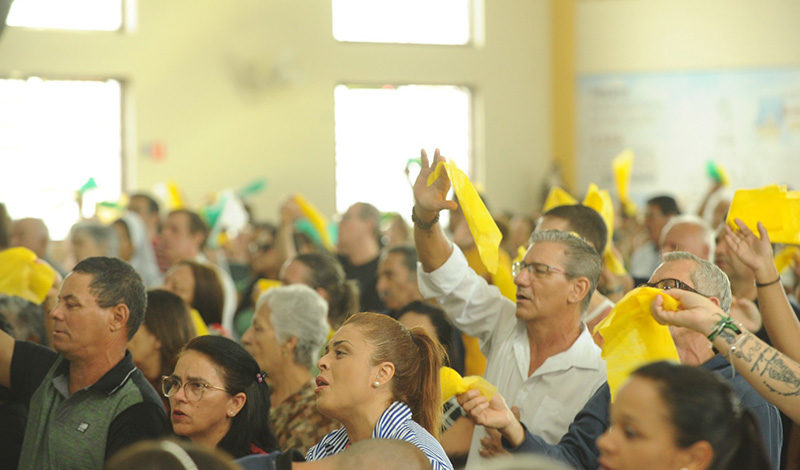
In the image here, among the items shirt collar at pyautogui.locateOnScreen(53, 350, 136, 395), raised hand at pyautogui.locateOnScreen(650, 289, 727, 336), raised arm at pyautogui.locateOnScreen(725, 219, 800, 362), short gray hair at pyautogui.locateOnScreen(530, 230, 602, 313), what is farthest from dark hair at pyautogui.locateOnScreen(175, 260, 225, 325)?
raised hand at pyautogui.locateOnScreen(650, 289, 727, 336)

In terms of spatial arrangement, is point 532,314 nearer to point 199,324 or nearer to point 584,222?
point 584,222

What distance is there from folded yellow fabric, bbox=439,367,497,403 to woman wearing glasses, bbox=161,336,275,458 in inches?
21.2

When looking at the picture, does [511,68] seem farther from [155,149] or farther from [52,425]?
[52,425]

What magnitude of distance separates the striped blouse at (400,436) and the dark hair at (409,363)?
59 mm

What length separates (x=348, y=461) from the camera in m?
1.81

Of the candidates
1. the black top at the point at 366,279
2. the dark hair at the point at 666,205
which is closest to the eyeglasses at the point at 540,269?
the black top at the point at 366,279

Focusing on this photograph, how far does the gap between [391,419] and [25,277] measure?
6.05 feet

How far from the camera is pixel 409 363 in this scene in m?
2.47

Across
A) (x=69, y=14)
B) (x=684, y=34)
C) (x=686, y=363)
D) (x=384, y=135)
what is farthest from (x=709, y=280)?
(x=684, y=34)

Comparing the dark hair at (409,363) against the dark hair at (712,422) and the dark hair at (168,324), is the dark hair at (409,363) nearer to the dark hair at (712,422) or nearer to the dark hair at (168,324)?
the dark hair at (712,422)

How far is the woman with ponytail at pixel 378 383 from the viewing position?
7.80ft

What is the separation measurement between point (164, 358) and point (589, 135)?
9.59m

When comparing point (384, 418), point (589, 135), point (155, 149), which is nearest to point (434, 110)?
point (589, 135)

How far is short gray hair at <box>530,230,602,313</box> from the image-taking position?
2941mm
